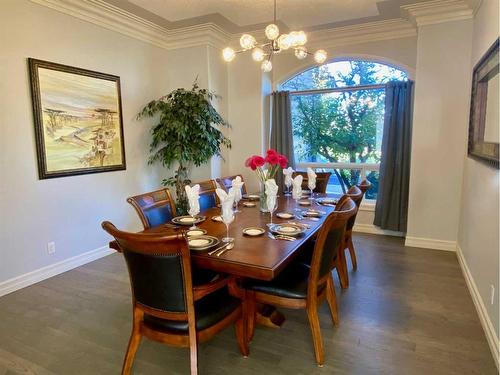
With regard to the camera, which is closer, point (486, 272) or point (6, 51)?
point (486, 272)

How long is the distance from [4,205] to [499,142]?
3.97 m

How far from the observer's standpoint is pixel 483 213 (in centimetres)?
260

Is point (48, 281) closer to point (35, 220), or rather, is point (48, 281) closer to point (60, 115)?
point (35, 220)

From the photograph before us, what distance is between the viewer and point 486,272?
7.87 feet

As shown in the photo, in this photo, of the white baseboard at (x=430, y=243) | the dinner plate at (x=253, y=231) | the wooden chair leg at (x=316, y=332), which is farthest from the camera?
the white baseboard at (x=430, y=243)

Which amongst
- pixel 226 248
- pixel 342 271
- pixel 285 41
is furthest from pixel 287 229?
pixel 285 41

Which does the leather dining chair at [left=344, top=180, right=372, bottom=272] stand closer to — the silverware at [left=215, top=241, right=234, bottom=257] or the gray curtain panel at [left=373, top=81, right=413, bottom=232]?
the silverware at [left=215, top=241, right=234, bottom=257]

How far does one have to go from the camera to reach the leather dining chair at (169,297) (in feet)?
5.15

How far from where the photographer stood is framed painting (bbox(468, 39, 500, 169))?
2.35 m

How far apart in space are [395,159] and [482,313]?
2413 millimetres

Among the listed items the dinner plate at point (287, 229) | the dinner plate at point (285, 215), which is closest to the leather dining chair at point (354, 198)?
the dinner plate at point (285, 215)

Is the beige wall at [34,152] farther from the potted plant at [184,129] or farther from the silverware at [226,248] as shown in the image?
the silverware at [226,248]


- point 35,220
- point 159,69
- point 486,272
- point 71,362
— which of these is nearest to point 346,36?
point 159,69

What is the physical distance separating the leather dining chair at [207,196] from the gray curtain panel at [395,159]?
248 centimetres
